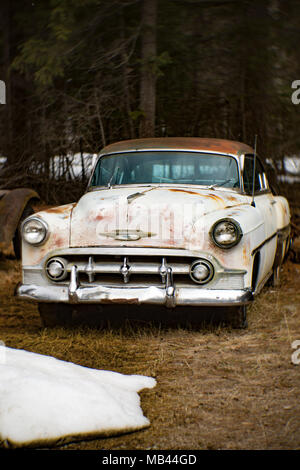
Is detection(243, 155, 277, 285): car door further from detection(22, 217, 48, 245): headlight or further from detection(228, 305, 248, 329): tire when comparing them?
detection(22, 217, 48, 245): headlight

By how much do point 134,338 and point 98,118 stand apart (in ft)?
19.0

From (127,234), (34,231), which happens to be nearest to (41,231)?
(34,231)

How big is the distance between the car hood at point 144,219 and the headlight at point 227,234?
9 cm

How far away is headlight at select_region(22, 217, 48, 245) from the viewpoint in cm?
424

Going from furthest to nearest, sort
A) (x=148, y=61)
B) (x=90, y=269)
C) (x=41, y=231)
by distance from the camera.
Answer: (x=148, y=61)
(x=41, y=231)
(x=90, y=269)

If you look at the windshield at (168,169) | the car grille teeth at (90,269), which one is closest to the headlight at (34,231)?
the car grille teeth at (90,269)

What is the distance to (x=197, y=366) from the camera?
11.9 ft

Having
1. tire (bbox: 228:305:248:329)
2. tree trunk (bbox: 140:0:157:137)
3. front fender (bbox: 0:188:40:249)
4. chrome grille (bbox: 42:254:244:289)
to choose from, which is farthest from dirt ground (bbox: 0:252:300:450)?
tree trunk (bbox: 140:0:157:137)

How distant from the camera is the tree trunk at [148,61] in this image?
941cm

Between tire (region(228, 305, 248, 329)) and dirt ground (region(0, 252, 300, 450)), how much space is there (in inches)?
2.6

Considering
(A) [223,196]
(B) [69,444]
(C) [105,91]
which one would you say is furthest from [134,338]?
(C) [105,91]

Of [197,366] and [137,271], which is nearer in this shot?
[197,366]

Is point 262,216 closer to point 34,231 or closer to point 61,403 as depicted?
point 34,231

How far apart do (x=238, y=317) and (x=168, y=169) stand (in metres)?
1.58
